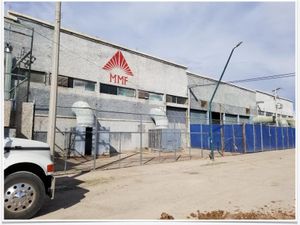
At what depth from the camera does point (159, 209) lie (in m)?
6.26

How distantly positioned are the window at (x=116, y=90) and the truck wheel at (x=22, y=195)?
55.7 ft

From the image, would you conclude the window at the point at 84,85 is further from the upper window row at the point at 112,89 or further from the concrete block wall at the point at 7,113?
the concrete block wall at the point at 7,113

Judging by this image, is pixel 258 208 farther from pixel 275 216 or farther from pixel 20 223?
pixel 20 223

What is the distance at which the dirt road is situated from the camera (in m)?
6.12

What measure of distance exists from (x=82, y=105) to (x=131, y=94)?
620cm

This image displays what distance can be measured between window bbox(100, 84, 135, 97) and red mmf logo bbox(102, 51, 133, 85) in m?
0.51

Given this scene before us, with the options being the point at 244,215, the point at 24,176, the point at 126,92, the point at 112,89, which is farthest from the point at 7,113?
the point at 126,92

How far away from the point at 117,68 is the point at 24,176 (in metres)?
18.6

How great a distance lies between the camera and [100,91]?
71.9 ft

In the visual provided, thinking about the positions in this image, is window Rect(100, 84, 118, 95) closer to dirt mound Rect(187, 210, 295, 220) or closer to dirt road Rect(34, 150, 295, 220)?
dirt road Rect(34, 150, 295, 220)

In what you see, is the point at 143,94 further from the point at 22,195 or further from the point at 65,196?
the point at 22,195

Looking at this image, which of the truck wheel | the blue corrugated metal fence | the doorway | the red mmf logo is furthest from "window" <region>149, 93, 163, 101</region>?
the truck wheel

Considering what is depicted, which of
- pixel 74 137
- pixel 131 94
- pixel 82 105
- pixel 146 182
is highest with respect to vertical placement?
pixel 131 94

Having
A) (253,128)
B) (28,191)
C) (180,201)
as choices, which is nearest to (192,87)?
(253,128)
